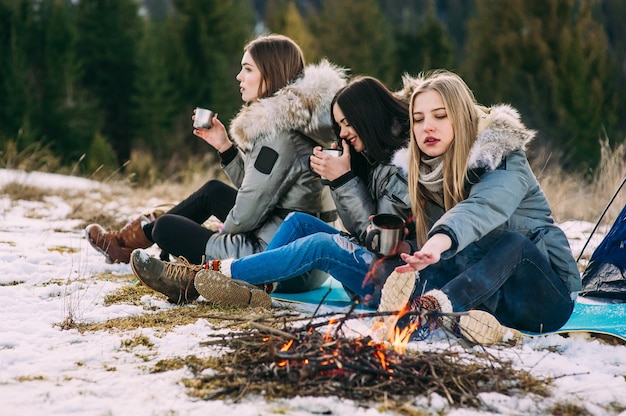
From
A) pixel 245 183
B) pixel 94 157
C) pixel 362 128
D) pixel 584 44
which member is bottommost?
pixel 94 157

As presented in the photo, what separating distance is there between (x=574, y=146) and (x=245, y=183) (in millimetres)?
17507

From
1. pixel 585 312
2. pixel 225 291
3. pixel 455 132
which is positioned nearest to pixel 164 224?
pixel 225 291

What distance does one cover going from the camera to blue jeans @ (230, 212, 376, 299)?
11.6ft

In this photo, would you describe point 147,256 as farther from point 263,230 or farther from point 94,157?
point 94,157

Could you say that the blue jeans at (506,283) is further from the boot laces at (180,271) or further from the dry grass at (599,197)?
the dry grass at (599,197)

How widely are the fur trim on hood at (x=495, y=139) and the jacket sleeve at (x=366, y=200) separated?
476 millimetres

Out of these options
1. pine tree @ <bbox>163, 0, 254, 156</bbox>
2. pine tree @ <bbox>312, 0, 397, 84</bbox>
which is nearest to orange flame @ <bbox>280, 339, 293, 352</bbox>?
pine tree @ <bbox>163, 0, 254, 156</bbox>

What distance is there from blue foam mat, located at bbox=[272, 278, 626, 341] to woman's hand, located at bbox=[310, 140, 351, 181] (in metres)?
0.57

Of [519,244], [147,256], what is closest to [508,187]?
[519,244]

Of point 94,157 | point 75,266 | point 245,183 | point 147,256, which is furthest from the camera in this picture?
point 94,157

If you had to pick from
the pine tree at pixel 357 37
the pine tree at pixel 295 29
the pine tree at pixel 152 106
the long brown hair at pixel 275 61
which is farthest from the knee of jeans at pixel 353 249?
the pine tree at pixel 357 37

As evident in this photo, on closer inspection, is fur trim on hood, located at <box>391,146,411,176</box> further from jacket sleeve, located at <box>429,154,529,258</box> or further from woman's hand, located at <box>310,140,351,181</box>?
jacket sleeve, located at <box>429,154,529,258</box>

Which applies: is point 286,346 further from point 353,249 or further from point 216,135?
point 216,135

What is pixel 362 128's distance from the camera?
3.80 metres
